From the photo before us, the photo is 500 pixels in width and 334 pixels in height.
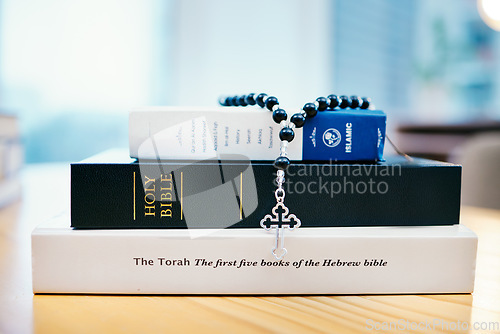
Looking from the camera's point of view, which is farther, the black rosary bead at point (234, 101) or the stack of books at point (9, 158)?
the stack of books at point (9, 158)

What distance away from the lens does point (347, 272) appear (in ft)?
1.41

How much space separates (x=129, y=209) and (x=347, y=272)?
23 cm

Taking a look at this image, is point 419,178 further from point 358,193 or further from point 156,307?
point 156,307

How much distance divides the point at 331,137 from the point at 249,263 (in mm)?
164

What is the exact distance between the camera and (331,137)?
0.47 m

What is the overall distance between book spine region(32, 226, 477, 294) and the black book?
0.07 feet

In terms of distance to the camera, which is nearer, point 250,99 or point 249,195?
point 249,195

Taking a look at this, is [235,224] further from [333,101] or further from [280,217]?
[333,101]

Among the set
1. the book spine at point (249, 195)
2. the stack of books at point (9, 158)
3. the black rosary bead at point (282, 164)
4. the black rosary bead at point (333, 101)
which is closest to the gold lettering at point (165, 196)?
→ the book spine at point (249, 195)

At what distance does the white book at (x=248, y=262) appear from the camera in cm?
41

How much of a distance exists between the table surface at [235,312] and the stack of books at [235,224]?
1 centimetres

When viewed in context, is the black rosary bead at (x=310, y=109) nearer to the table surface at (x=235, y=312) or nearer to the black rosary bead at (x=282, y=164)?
the black rosary bead at (x=282, y=164)

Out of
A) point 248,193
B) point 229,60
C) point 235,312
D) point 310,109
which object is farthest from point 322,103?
point 229,60

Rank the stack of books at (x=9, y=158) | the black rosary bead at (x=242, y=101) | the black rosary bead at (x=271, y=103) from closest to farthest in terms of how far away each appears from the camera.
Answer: the black rosary bead at (x=271, y=103) → the black rosary bead at (x=242, y=101) → the stack of books at (x=9, y=158)
